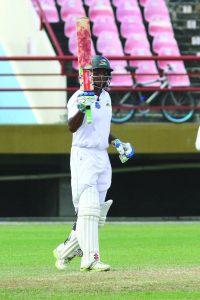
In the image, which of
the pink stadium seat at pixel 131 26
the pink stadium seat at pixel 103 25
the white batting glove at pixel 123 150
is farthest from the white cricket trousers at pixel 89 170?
the pink stadium seat at pixel 131 26

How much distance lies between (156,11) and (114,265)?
16588 mm

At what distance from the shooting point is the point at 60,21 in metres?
26.7

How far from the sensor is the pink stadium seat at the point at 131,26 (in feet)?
88.7

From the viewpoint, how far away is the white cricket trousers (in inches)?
403

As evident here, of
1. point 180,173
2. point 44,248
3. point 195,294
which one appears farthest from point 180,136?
point 195,294

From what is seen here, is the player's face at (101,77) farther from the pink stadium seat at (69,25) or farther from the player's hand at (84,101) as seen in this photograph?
the pink stadium seat at (69,25)

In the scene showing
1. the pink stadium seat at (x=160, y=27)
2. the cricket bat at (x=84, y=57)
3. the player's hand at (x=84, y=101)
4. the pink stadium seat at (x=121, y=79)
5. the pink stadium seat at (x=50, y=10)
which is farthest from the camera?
the pink stadium seat at (x=160, y=27)

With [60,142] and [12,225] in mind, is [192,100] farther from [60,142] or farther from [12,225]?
[12,225]

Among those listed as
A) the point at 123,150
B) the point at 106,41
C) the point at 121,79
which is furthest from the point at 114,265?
the point at 106,41

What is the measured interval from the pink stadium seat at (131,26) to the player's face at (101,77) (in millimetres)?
16847

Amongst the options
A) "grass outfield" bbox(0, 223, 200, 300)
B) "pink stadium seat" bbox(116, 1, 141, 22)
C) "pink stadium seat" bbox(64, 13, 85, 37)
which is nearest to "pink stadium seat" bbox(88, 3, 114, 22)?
"pink stadium seat" bbox(116, 1, 141, 22)

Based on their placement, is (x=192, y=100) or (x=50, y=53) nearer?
(x=192, y=100)

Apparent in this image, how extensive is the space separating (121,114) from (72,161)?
530 inches

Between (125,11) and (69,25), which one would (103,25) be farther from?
(69,25)
